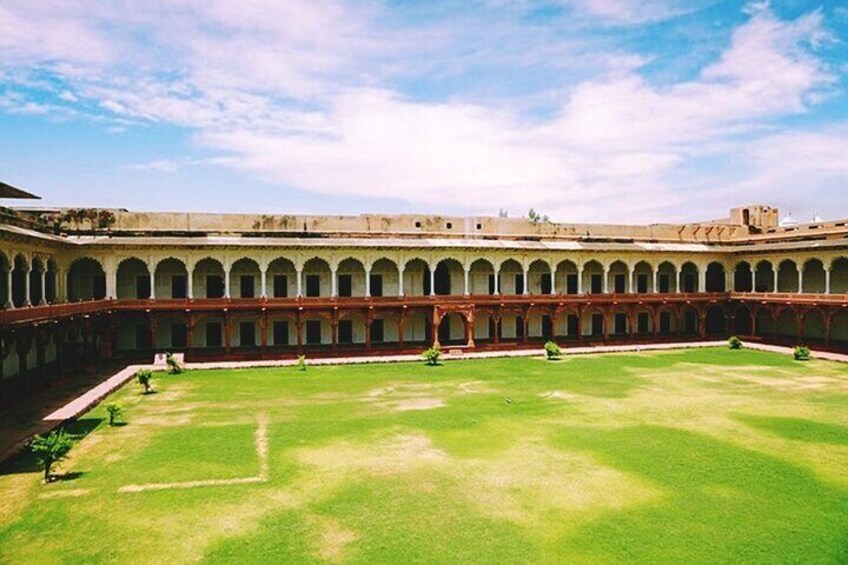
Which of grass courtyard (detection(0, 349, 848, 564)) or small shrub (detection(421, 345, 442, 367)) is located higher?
small shrub (detection(421, 345, 442, 367))

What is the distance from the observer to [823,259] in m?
32.5

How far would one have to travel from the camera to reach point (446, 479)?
1286 centimetres

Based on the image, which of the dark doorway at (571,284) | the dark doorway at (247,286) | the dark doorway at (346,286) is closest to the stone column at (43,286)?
the dark doorway at (247,286)

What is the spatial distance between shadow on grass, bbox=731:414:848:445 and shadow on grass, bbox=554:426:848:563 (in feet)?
7.31

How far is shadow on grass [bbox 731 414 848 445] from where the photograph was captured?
1580cm

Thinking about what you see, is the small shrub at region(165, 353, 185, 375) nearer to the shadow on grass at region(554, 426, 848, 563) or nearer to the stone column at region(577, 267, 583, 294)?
the shadow on grass at region(554, 426, 848, 563)

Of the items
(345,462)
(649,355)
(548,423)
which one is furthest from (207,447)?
(649,355)

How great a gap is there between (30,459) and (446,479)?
9.21 meters

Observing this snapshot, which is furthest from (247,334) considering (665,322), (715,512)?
(715,512)

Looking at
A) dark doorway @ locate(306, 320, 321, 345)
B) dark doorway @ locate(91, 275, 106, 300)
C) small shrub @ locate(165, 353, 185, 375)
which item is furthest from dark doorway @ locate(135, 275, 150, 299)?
dark doorway @ locate(306, 320, 321, 345)

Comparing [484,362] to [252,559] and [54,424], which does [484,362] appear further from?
[252,559]

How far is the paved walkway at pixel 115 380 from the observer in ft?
52.0

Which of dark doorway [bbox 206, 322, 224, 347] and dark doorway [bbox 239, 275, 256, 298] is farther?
dark doorway [bbox 239, 275, 256, 298]

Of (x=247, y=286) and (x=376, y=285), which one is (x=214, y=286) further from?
(x=376, y=285)
